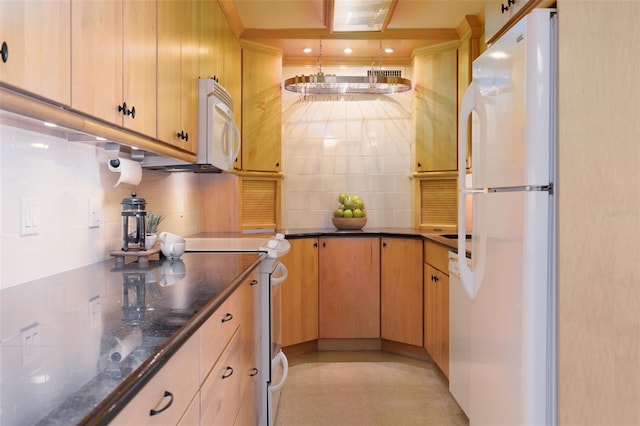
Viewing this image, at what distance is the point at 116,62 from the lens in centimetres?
147

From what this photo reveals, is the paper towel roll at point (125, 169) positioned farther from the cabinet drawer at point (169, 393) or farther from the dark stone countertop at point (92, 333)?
the cabinet drawer at point (169, 393)

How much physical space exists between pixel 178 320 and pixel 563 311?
1.12m

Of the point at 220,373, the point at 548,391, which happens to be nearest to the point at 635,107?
the point at 548,391

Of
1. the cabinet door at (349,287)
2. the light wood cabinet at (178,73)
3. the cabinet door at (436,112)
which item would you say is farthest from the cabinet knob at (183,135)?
the cabinet door at (436,112)

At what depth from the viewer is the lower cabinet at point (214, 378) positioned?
0.88 metres

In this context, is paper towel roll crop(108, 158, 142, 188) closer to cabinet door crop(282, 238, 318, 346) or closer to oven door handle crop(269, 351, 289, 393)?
oven door handle crop(269, 351, 289, 393)

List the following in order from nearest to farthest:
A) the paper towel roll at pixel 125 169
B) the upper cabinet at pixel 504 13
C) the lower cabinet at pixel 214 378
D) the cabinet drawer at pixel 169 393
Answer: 1. the cabinet drawer at pixel 169 393
2. the lower cabinet at pixel 214 378
3. the upper cabinet at pixel 504 13
4. the paper towel roll at pixel 125 169

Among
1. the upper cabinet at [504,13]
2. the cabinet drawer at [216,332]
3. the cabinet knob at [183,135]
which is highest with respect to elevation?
the upper cabinet at [504,13]

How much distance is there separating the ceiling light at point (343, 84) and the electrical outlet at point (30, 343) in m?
2.85

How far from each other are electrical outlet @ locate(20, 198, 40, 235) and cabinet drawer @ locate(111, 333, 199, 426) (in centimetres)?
67

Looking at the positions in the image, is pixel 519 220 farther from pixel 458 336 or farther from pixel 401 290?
pixel 401 290

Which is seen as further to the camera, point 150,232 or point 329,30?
point 329,30

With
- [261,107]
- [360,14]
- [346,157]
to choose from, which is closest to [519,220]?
[360,14]

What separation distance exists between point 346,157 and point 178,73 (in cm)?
232
